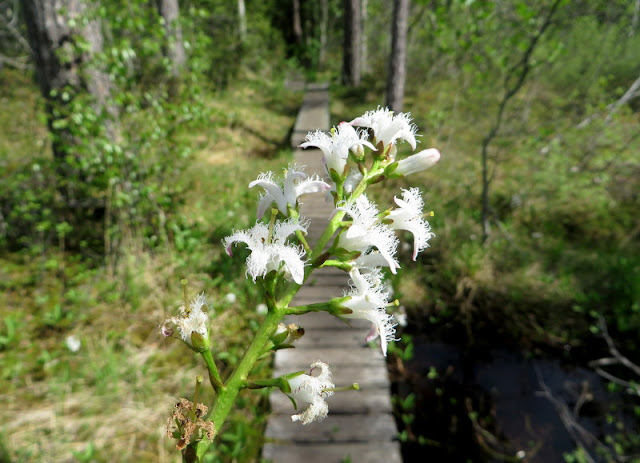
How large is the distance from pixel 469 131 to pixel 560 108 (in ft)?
8.84

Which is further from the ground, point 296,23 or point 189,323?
point 296,23

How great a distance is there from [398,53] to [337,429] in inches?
234

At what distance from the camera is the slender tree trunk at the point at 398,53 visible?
627 centimetres

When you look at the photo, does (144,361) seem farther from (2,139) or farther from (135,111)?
(2,139)

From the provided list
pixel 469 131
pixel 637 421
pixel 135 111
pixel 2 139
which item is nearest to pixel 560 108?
pixel 469 131

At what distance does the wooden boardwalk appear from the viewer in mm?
2725

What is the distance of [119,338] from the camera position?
3529 mm

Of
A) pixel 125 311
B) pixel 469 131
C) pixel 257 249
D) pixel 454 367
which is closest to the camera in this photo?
pixel 257 249

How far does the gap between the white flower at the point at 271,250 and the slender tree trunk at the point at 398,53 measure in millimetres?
5980

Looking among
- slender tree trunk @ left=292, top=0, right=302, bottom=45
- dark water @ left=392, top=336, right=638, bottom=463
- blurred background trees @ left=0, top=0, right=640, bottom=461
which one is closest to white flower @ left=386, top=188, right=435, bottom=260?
blurred background trees @ left=0, top=0, right=640, bottom=461

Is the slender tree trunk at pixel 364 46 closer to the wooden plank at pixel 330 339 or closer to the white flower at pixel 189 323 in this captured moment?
the wooden plank at pixel 330 339

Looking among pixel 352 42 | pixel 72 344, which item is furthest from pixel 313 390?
pixel 352 42

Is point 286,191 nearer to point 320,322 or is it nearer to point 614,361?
point 320,322

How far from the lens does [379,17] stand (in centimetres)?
1452
